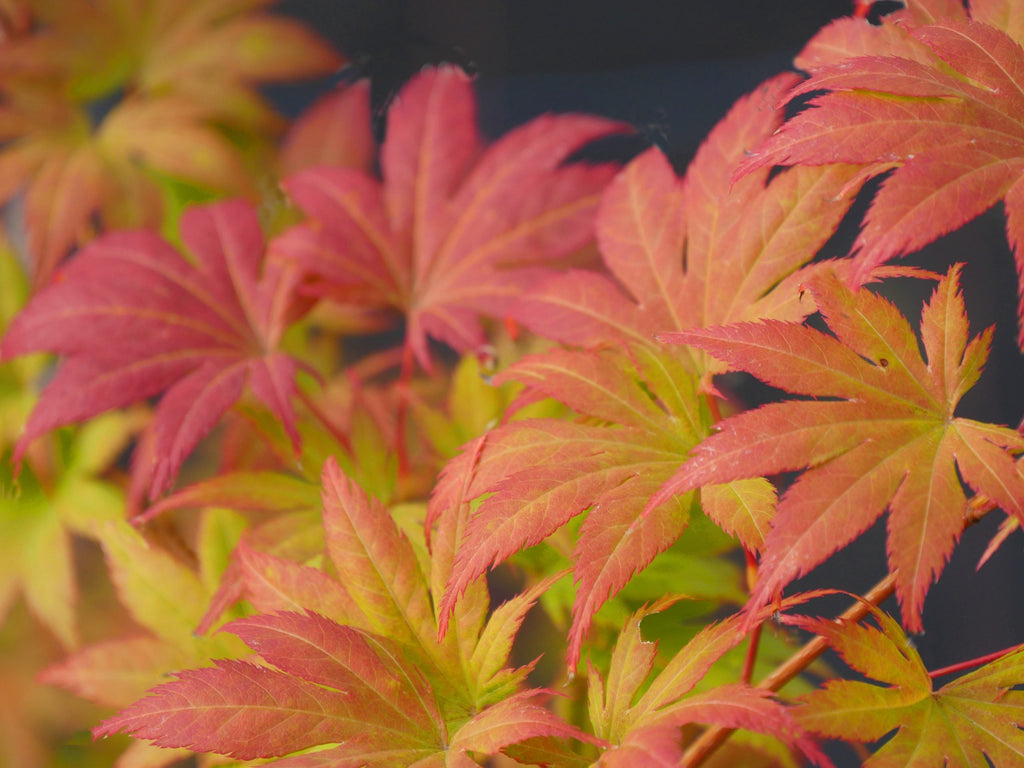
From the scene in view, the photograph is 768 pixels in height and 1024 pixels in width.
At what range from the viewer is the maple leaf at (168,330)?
0.53 metres

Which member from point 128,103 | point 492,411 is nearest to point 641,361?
point 492,411

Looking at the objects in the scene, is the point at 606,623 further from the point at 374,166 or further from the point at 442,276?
the point at 374,166

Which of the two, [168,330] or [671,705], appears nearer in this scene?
[671,705]

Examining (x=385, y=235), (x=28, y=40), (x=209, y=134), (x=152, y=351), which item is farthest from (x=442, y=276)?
(x=28, y=40)

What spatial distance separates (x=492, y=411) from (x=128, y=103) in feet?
1.80

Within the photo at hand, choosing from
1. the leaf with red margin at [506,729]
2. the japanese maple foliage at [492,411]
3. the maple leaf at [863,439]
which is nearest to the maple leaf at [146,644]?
the japanese maple foliage at [492,411]

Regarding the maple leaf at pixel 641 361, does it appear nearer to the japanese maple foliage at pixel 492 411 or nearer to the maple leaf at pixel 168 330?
the japanese maple foliage at pixel 492 411

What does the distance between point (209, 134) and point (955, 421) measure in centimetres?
73

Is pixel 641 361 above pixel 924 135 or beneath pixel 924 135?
beneath

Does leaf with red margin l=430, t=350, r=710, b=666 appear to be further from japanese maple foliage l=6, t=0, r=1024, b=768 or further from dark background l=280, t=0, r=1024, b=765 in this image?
dark background l=280, t=0, r=1024, b=765

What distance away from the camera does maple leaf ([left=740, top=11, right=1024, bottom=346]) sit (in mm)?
332

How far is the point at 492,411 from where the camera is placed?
0.62 meters

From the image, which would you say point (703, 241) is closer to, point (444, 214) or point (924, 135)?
point (924, 135)

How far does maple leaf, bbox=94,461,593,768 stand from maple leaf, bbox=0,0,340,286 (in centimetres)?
48
